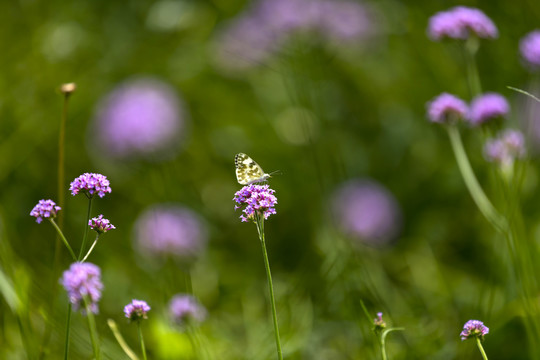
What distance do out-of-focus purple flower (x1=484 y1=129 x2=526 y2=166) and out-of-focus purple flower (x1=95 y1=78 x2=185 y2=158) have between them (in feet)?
2.29

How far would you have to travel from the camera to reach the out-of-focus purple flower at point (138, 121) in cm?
156

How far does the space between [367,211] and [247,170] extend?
1.21 meters

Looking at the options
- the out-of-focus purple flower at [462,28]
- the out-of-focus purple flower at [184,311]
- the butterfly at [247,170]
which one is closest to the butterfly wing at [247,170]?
the butterfly at [247,170]

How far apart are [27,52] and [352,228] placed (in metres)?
1.29

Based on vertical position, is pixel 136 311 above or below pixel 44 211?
below

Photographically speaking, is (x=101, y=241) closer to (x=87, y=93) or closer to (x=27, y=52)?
(x=87, y=93)

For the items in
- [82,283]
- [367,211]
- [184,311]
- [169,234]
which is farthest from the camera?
[367,211]

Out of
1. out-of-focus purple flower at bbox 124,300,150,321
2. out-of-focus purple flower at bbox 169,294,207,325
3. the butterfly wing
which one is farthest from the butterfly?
out-of-focus purple flower at bbox 124,300,150,321

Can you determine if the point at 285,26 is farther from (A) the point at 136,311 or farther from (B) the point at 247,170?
(A) the point at 136,311

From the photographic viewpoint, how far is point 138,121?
1618 millimetres

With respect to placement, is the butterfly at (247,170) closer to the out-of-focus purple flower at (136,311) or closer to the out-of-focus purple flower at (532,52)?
the out-of-focus purple flower at (136,311)

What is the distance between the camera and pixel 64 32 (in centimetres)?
220

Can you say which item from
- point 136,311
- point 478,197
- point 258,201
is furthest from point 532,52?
point 136,311

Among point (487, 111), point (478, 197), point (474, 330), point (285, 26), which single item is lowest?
point (474, 330)
